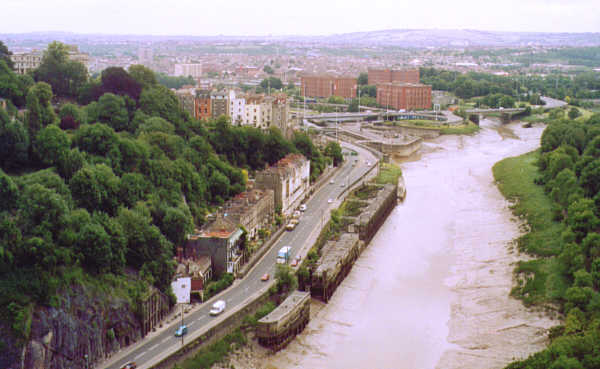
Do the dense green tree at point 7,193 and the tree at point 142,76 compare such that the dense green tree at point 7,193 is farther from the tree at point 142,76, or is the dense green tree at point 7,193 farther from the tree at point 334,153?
the tree at point 334,153

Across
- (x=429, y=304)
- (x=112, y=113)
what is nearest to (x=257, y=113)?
(x=112, y=113)

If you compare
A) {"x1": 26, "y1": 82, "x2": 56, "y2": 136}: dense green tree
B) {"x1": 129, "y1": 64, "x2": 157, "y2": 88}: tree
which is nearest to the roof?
{"x1": 26, "y1": 82, "x2": 56, "y2": 136}: dense green tree

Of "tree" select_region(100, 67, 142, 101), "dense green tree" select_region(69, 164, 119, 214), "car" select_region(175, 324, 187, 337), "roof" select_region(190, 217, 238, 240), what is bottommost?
"car" select_region(175, 324, 187, 337)

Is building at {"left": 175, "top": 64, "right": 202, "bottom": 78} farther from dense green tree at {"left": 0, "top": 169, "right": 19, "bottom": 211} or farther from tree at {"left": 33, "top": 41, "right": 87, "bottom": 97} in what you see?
dense green tree at {"left": 0, "top": 169, "right": 19, "bottom": 211}

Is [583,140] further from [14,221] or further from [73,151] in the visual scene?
[14,221]

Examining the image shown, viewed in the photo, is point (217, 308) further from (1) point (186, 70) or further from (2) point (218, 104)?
(1) point (186, 70)

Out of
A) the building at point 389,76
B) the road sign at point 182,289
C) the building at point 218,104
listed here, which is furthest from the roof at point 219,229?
the building at point 389,76
